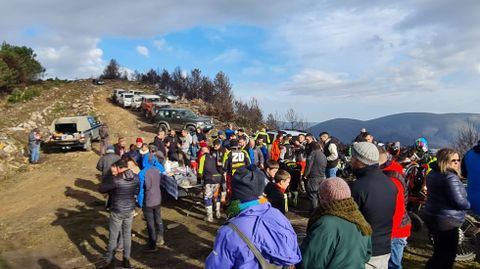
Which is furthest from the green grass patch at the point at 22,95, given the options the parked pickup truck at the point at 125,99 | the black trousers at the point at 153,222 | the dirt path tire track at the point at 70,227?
the black trousers at the point at 153,222

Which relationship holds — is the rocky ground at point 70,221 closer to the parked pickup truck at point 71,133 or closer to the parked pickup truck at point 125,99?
the parked pickup truck at point 71,133

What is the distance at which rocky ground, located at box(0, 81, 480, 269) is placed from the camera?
295 inches

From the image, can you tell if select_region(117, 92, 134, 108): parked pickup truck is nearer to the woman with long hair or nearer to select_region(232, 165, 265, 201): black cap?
the woman with long hair

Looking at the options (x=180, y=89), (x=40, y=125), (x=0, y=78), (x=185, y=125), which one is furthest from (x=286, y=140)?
(x=180, y=89)

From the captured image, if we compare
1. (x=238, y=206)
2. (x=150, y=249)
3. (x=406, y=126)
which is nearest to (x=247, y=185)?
(x=238, y=206)

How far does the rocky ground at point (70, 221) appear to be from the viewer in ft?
24.6

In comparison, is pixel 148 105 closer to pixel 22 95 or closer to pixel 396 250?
pixel 22 95

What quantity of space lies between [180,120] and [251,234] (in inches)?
872

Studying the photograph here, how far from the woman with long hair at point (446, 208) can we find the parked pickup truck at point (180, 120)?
19.1 m

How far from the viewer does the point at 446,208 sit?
438cm

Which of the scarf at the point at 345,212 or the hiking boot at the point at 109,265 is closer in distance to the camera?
the scarf at the point at 345,212

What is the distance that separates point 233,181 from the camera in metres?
2.76

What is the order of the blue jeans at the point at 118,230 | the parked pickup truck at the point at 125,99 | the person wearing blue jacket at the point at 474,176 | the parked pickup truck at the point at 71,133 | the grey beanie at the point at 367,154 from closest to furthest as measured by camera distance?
the grey beanie at the point at 367,154 < the person wearing blue jacket at the point at 474,176 < the blue jeans at the point at 118,230 < the parked pickup truck at the point at 71,133 < the parked pickup truck at the point at 125,99

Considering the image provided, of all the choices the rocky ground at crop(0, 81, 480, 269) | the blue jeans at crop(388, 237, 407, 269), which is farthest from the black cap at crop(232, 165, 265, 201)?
the rocky ground at crop(0, 81, 480, 269)
